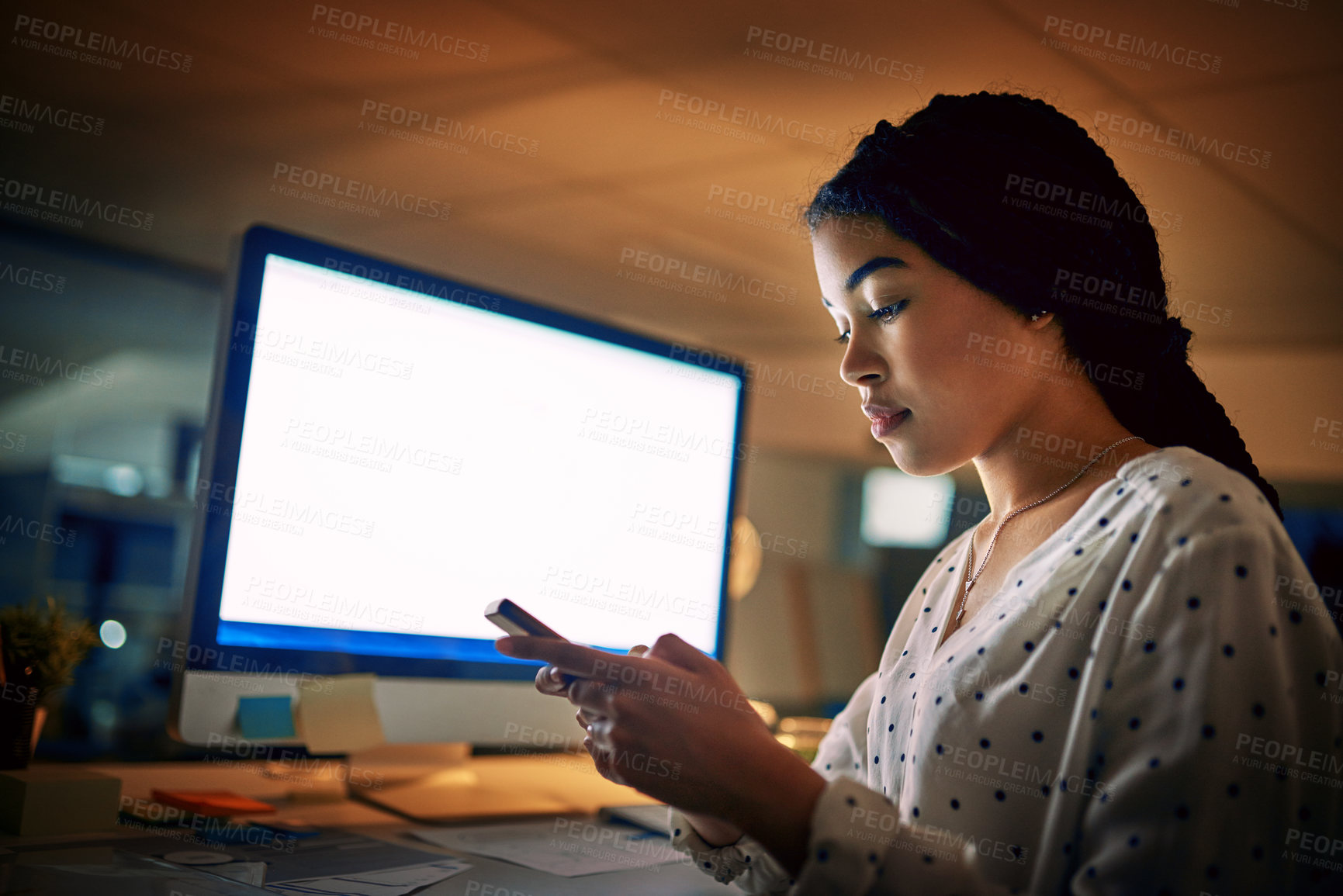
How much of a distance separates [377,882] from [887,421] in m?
0.61

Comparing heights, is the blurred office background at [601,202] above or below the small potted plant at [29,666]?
above

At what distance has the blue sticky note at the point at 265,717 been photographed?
34.5 inches

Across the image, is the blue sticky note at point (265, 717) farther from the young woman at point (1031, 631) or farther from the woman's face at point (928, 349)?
the woman's face at point (928, 349)

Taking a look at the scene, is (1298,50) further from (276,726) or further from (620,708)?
(276,726)

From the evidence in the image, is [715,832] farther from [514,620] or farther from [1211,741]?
[1211,741]

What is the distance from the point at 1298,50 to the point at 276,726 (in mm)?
2105

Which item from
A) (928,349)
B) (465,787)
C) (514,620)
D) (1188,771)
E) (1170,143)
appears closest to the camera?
(1188,771)

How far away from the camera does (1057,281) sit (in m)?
0.81

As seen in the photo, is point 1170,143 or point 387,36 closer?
point 387,36

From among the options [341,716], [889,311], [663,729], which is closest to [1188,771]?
[663,729]

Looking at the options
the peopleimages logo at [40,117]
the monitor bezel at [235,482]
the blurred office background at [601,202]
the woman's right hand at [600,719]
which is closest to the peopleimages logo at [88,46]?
the blurred office background at [601,202]

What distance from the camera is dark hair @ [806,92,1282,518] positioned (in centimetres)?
80

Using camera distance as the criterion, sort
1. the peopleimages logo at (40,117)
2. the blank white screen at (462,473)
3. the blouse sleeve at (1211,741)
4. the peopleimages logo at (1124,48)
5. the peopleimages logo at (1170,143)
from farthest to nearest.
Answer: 1. the peopleimages logo at (40,117)
2. the peopleimages logo at (1170,143)
3. the peopleimages logo at (1124,48)
4. the blank white screen at (462,473)
5. the blouse sleeve at (1211,741)

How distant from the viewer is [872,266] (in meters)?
0.81
